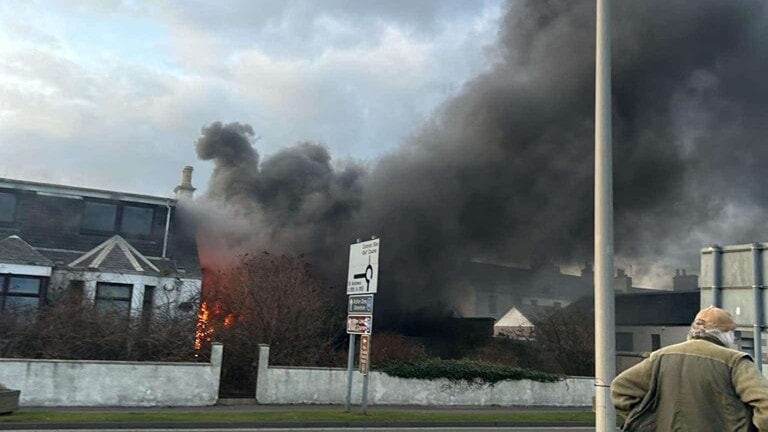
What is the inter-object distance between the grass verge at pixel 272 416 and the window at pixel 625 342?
1964 centimetres

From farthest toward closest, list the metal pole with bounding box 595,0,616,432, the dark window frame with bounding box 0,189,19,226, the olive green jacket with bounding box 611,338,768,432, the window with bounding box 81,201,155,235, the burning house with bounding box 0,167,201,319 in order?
the window with bounding box 81,201,155,235 → the dark window frame with bounding box 0,189,19,226 → the burning house with bounding box 0,167,201,319 → the metal pole with bounding box 595,0,616,432 → the olive green jacket with bounding box 611,338,768,432

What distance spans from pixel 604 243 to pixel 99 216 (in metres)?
22.4

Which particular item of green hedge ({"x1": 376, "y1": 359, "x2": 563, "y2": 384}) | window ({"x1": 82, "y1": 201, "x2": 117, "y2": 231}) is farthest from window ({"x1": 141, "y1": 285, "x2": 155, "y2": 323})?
green hedge ({"x1": 376, "y1": 359, "x2": 563, "y2": 384})

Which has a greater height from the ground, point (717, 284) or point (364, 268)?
point (364, 268)

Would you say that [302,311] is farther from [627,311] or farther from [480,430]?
[627,311]

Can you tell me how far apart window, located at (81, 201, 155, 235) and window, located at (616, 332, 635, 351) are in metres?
25.2

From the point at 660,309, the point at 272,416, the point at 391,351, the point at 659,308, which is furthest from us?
the point at 659,308

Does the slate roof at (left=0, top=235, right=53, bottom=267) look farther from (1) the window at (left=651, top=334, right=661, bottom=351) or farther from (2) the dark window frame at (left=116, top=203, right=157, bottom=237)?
(1) the window at (left=651, top=334, right=661, bottom=351)

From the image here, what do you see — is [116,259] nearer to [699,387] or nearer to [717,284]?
[717,284]

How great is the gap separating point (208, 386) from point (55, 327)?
171 inches

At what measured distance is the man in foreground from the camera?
8.64 ft

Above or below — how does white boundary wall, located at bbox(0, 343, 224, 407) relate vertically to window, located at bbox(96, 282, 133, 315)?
below

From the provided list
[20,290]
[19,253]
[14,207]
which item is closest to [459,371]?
[20,290]

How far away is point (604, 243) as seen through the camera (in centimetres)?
584
